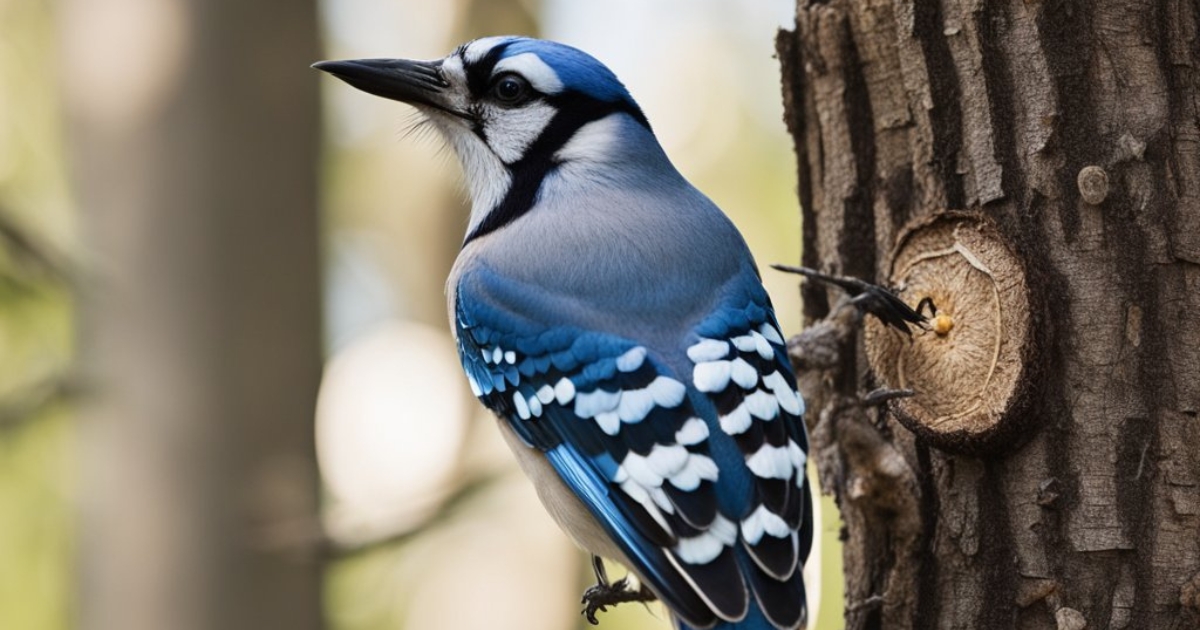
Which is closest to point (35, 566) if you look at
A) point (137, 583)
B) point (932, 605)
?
point (137, 583)

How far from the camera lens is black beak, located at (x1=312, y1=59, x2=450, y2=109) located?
2.88 m

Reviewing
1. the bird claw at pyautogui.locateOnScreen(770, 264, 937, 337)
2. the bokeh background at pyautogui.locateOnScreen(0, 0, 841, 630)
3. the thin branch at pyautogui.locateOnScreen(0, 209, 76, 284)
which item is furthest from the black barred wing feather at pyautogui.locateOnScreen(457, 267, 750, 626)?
the thin branch at pyautogui.locateOnScreen(0, 209, 76, 284)

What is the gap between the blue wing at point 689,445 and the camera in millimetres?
2107

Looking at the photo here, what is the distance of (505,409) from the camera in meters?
2.61

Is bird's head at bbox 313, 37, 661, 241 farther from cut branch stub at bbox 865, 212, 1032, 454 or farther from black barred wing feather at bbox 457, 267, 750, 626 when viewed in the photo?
cut branch stub at bbox 865, 212, 1032, 454

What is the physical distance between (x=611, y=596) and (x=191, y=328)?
2.02 m

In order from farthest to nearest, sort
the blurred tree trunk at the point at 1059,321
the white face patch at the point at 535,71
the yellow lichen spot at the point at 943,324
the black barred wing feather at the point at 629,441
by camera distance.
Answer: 1. the white face patch at the point at 535,71
2. the yellow lichen spot at the point at 943,324
3. the blurred tree trunk at the point at 1059,321
4. the black barred wing feather at the point at 629,441

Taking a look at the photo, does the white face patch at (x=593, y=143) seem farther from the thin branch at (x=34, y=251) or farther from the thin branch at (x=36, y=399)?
the thin branch at (x=36, y=399)

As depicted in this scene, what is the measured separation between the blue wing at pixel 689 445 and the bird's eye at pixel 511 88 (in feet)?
1.88

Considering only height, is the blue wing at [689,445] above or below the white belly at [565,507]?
above

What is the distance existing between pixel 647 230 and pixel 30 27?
24.6 feet

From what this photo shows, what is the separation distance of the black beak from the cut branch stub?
1099mm

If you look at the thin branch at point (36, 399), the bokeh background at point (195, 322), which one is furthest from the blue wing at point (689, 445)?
the thin branch at point (36, 399)

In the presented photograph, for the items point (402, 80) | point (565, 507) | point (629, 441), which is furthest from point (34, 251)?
point (629, 441)
